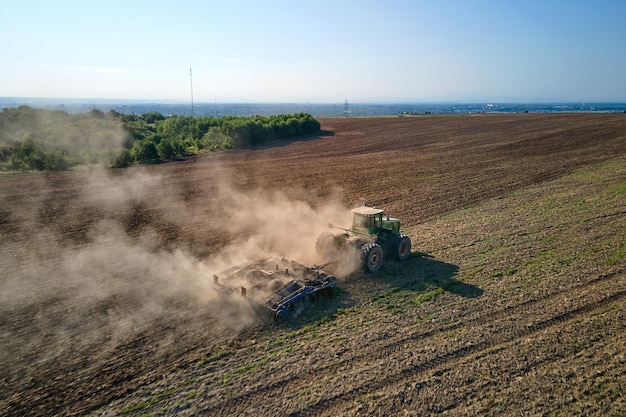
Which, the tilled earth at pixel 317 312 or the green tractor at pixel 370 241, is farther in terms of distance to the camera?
the green tractor at pixel 370 241

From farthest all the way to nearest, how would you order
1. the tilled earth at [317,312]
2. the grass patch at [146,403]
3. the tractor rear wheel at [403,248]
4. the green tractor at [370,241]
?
the tractor rear wheel at [403,248], the green tractor at [370,241], the tilled earth at [317,312], the grass patch at [146,403]

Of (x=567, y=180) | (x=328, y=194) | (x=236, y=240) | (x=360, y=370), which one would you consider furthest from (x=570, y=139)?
(x=360, y=370)

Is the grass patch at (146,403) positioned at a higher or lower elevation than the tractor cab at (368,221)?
lower

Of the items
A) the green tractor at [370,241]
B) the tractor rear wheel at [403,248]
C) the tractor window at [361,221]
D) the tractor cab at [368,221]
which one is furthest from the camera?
the tractor rear wheel at [403,248]

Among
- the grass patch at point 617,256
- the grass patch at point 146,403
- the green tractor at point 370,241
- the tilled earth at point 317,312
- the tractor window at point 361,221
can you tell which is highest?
the tractor window at point 361,221

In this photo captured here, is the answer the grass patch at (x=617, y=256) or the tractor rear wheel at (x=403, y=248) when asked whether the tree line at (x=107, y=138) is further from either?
the grass patch at (x=617, y=256)

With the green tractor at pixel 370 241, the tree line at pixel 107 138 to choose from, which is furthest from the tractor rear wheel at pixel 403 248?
the tree line at pixel 107 138

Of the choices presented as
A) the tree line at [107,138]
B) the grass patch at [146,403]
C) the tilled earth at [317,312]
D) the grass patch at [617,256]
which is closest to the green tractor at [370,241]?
the tilled earth at [317,312]

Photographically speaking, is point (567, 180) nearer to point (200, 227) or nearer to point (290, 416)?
point (200, 227)
